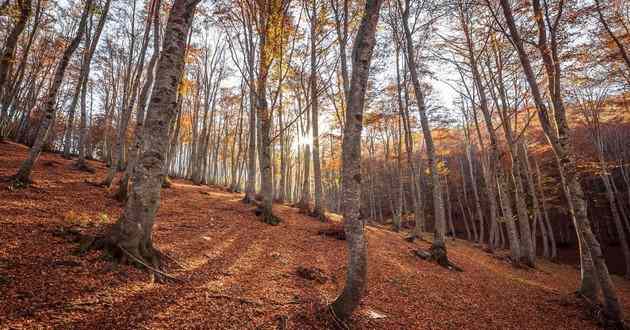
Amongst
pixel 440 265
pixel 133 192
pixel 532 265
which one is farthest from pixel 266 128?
pixel 532 265

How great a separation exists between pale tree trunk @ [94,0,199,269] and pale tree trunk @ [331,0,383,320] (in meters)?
3.35

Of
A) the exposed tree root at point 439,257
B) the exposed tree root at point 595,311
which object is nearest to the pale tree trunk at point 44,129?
the exposed tree root at point 439,257

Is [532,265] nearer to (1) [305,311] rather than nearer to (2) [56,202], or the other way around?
(1) [305,311]

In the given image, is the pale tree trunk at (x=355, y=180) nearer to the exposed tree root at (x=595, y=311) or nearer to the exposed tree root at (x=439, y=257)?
the exposed tree root at (x=439, y=257)

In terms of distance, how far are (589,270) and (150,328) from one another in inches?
426

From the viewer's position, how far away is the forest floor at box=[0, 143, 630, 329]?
301 cm

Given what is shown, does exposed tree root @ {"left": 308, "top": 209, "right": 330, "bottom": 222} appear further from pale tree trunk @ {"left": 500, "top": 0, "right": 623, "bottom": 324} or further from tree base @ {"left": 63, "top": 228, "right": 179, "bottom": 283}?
pale tree trunk @ {"left": 500, "top": 0, "right": 623, "bottom": 324}

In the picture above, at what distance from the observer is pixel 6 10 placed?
7.36 metres

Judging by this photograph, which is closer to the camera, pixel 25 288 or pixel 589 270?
pixel 25 288

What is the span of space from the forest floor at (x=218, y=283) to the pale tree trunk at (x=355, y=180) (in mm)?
467

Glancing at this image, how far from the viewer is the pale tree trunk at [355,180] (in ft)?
12.6

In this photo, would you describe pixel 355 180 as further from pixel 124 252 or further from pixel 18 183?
pixel 18 183

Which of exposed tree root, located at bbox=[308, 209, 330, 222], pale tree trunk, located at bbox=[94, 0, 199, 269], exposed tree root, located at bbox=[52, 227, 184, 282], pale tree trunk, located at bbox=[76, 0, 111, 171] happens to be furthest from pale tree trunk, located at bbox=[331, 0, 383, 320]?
pale tree trunk, located at bbox=[76, 0, 111, 171]

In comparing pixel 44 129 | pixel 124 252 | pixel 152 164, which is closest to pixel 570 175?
pixel 152 164
